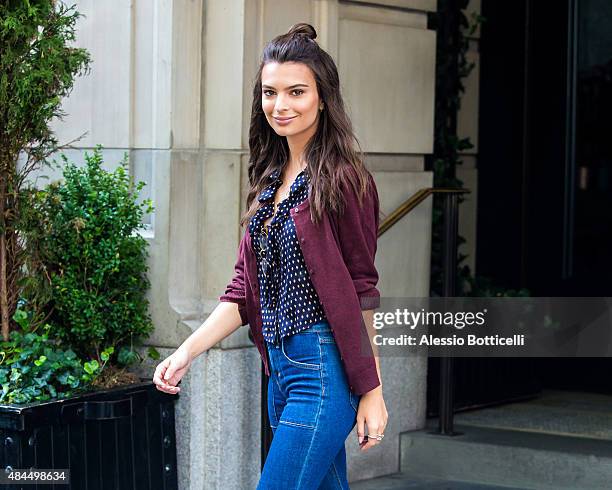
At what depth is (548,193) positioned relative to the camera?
27.2 feet

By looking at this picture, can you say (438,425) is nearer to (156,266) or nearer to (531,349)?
(531,349)

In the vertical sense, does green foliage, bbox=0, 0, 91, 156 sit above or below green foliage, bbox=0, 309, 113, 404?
above

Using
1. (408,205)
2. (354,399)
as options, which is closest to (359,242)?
(354,399)

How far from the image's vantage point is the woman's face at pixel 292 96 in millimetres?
3611

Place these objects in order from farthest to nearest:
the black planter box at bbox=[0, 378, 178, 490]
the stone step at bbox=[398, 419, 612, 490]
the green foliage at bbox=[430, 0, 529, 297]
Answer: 1. the green foliage at bbox=[430, 0, 529, 297]
2. the stone step at bbox=[398, 419, 612, 490]
3. the black planter box at bbox=[0, 378, 178, 490]

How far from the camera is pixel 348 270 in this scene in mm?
3561

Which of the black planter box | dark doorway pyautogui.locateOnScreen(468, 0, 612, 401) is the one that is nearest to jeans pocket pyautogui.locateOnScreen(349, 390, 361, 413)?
the black planter box

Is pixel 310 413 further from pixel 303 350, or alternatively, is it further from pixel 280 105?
pixel 280 105

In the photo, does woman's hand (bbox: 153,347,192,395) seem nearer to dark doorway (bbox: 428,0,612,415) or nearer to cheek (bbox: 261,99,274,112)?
cheek (bbox: 261,99,274,112)

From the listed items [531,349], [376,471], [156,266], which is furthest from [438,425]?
[156,266]

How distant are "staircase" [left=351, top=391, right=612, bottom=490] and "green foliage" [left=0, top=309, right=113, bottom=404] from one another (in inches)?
69.2

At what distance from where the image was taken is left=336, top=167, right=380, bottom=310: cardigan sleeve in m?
3.54

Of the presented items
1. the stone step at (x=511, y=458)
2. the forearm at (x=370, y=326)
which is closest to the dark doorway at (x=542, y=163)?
the stone step at (x=511, y=458)

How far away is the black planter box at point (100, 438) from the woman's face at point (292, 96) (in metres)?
1.95
